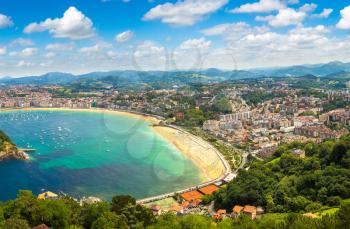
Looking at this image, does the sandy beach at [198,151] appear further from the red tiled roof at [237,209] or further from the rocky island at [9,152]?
the rocky island at [9,152]

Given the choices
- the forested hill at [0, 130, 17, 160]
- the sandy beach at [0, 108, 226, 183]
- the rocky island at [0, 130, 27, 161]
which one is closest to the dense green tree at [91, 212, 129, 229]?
the sandy beach at [0, 108, 226, 183]

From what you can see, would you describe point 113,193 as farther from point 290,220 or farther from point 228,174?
point 290,220

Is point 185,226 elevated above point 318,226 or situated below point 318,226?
below

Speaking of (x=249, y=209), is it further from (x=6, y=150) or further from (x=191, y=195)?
(x=6, y=150)

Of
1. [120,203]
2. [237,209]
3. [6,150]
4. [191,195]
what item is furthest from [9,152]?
[237,209]

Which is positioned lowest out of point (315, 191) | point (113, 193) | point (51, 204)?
point (113, 193)

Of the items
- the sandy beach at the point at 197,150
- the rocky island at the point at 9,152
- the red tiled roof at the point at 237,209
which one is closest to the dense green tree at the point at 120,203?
the red tiled roof at the point at 237,209

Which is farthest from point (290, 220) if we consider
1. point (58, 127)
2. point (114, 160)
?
point (58, 127)
